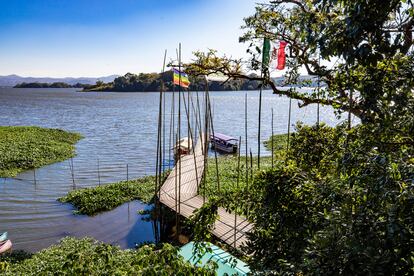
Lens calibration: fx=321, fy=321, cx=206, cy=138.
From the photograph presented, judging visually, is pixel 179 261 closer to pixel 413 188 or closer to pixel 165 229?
pixel 413 188

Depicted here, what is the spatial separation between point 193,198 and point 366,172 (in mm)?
11368

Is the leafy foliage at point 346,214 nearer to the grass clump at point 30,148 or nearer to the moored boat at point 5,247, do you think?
the moored boat at point 5,247

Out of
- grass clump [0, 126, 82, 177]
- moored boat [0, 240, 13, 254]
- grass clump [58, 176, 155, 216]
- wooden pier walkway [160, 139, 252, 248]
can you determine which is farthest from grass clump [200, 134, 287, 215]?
grass clump [0, 126, 82, 177]

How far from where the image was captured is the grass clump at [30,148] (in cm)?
2143

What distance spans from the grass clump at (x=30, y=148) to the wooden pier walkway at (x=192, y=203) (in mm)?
11094

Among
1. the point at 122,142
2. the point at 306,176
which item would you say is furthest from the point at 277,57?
the point at 122,142

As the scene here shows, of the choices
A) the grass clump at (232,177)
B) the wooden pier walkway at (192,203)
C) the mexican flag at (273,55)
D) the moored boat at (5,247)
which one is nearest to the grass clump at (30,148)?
the moored boat at (5,247)

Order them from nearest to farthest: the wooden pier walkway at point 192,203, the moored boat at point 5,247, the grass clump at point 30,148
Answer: the wooden pier walkway at point 192,203
the moored boat at point 5,247
the grass clump at point 30,148

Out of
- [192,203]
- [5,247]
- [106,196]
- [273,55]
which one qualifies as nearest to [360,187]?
[273,55]

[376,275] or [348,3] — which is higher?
[348,3]

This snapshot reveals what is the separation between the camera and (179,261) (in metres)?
3.04

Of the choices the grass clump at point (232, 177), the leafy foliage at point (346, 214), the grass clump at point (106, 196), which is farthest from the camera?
the grass clump at point (106, 196)

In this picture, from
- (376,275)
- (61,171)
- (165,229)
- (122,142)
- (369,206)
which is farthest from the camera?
(122,142)

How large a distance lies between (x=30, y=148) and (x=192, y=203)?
682 inches
